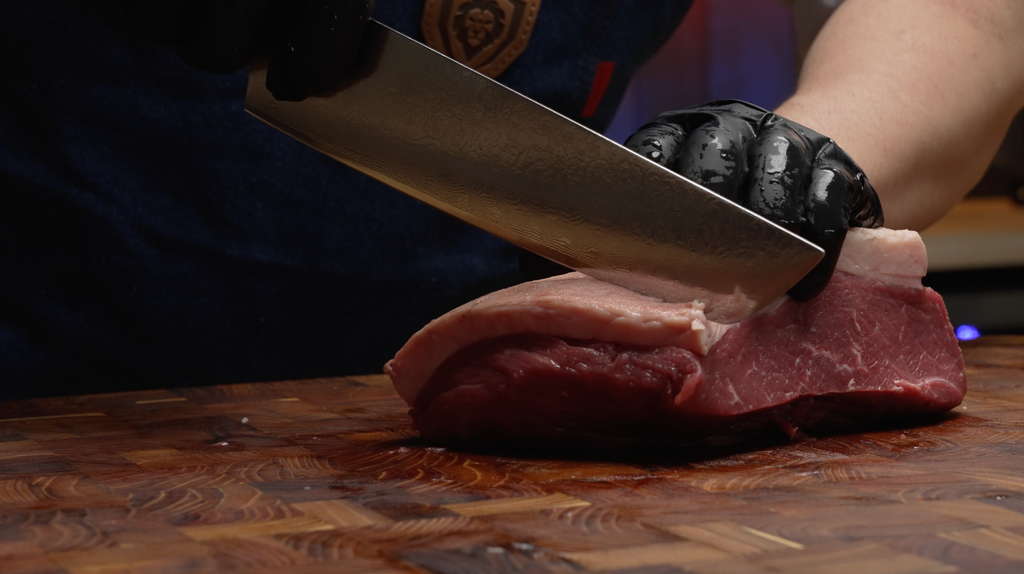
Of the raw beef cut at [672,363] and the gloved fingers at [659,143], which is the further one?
the gloved fingers at [659,143]

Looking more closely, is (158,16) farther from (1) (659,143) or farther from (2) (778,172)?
(2) (778,172)

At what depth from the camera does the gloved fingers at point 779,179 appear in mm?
1521

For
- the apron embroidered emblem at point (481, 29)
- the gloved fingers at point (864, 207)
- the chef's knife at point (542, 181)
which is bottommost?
the chef's knife at point (542, 181)

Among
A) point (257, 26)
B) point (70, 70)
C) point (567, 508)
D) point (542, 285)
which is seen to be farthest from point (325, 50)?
point (70, 70)

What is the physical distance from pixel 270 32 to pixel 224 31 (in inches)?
3.2

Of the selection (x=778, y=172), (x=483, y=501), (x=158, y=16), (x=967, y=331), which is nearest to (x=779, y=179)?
(x=778, y=172)

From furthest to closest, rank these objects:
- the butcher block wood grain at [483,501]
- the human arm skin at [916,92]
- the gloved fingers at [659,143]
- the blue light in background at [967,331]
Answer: the blue light in background at [967,331] < the human arm skin at [916,92] < the gloved fingers at [659,143] < the butcher block wood grain at [483,501]

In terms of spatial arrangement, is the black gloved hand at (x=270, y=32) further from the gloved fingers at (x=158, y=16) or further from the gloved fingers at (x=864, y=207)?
the gloved fingers at (x=864, y=207)

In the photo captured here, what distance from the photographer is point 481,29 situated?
235 cm

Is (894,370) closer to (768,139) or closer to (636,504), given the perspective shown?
(768,139)

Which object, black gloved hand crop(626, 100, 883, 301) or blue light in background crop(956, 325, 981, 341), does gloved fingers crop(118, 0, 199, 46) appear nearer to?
black gloved hand crop(626, 100, 883, 301)

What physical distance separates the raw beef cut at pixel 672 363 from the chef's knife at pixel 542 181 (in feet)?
0.21

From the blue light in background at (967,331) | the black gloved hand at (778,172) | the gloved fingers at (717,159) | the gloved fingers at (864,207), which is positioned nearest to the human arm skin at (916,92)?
the gloved fingers at (864,207)

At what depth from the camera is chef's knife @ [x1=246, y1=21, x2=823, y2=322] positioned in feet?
4.82
